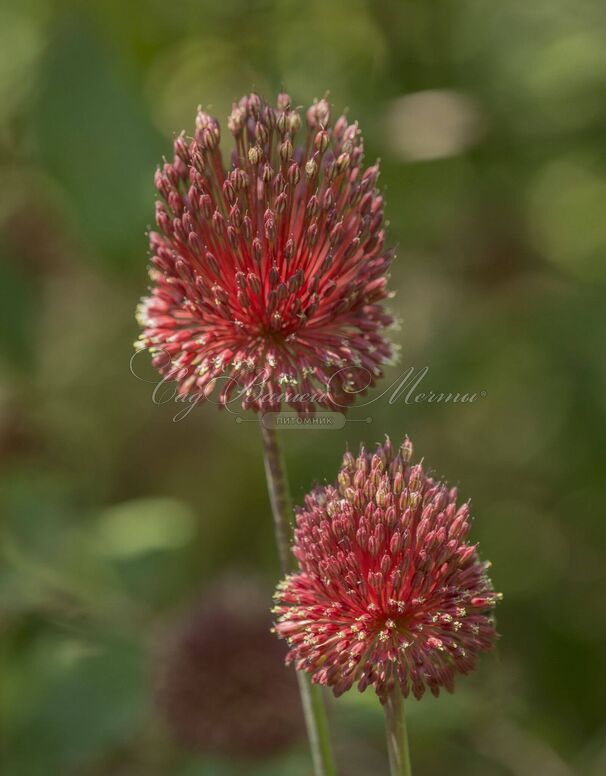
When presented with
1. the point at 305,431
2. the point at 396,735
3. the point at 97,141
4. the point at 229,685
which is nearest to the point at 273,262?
the point at 396,735

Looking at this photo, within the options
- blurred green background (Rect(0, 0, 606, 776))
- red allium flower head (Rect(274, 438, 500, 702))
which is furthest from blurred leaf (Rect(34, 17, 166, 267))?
red allium flower head (Rect(274, 438, 500, 702))

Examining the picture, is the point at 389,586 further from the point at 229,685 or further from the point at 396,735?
the point at 229,685

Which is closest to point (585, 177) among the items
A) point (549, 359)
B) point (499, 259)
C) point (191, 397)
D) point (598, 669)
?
point (499, 259)

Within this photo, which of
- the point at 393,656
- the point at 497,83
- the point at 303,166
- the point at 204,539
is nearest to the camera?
the point at 393,656

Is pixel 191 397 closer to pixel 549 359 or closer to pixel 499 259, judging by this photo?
pixel 549 359

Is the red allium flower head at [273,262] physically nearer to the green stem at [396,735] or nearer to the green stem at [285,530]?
the green stem at [285,530]

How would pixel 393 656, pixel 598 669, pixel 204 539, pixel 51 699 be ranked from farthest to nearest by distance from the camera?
pixel 204 539
pixel 598 669
pixel 51 699
pixel 393 656

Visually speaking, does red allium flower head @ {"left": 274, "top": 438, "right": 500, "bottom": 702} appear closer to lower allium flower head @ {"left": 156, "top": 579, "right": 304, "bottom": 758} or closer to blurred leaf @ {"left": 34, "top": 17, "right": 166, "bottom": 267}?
lower allium flower head @ {"left": 156, "top": 579, "right": 304, "bottom": 758}
